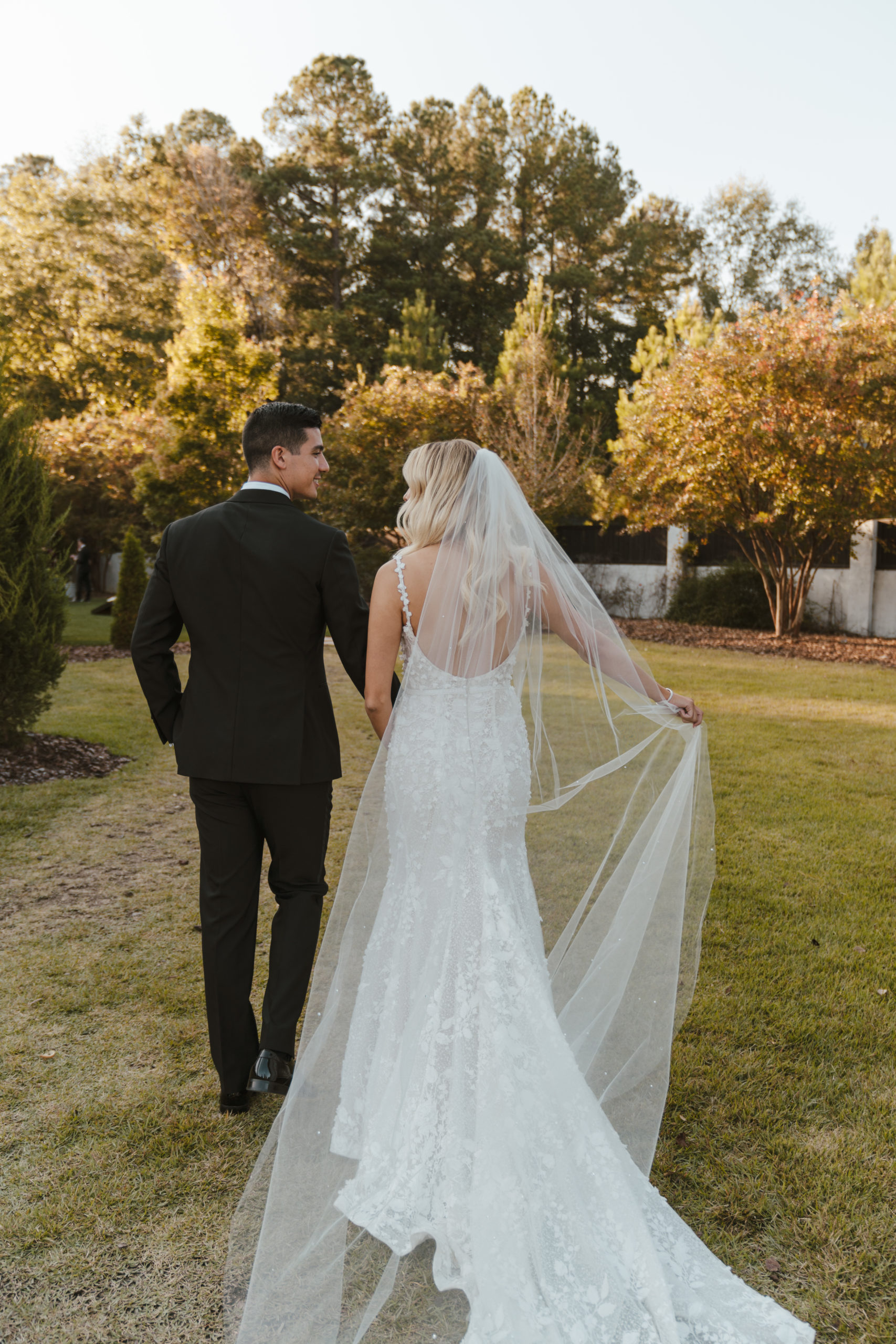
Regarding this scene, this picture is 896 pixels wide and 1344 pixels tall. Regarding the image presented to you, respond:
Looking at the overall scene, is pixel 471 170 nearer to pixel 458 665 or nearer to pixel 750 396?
pixel 750 396

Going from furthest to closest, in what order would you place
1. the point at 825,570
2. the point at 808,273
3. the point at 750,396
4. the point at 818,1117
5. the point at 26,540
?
the point at 808,273
the point at 825,570
the point at 750,396
the point at 26,540
the point at 818,1117

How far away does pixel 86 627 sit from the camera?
63.6 feet

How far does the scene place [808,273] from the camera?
38469 millimetres

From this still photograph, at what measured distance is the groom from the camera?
2.79m

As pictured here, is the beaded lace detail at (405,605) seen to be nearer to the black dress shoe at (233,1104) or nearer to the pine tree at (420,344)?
the black dress shoe at (233,1104)

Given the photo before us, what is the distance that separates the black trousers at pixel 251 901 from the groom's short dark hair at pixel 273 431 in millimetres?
1060

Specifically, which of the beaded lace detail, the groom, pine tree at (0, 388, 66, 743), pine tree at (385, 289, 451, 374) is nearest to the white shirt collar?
the groom

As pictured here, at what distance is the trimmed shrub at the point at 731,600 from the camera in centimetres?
1908

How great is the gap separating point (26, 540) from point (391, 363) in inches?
798

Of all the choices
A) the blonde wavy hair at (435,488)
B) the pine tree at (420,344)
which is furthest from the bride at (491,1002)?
the pine tree at (420,344)

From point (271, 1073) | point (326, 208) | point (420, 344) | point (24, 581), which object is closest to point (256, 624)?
point (271, 1073)

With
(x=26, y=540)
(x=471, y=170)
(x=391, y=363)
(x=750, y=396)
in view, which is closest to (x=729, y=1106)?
(x=26, y=540)

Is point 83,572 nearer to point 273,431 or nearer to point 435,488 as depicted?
point 273,431

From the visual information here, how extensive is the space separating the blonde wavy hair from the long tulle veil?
0.04 m
